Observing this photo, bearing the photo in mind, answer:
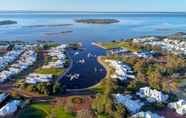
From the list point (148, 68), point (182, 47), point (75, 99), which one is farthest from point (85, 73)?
point (182, 47)

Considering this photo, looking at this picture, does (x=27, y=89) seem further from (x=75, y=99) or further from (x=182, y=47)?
(x=182, y=47)

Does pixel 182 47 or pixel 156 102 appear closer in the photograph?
pixel 156 102

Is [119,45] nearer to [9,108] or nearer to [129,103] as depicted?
[129,103]

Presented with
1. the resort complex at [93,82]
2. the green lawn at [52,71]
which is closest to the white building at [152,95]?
the resort complex at [93,82]

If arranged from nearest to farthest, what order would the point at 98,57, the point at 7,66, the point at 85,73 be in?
the point at 85,73, the point at 7,66, the point at 98,57

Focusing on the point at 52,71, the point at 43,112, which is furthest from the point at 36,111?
the point at 52,71

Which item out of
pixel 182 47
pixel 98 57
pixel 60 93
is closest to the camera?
pixel 60 93
